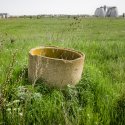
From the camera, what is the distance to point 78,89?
12.8 feet

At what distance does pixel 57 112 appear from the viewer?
3.20 m

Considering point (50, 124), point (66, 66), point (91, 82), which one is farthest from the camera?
point (91, 82)

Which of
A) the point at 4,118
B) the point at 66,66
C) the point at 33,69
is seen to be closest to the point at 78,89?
the point at 66,66

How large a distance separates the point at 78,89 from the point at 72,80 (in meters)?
0.17

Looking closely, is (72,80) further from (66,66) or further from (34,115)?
(34,115)

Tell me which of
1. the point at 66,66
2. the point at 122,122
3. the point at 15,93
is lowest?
the point at 122,122

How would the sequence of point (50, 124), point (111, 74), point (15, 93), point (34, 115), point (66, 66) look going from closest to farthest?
point (50, 124) < point (34, 115) < point (15, 93) < point (66, 66) < point (111, 74)

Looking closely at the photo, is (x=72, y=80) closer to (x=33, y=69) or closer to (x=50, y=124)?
(x=33, y=69)

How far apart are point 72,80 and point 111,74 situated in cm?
147

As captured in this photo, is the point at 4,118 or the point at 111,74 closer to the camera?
the point at 4,118

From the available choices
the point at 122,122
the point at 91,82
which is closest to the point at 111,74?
the point at 91,82

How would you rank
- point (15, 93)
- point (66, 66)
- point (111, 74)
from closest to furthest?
point (15, 93) → point (66, 66) → point (111, 74)

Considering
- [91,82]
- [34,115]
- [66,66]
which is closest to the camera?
[34,115]

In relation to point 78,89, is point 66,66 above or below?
above
